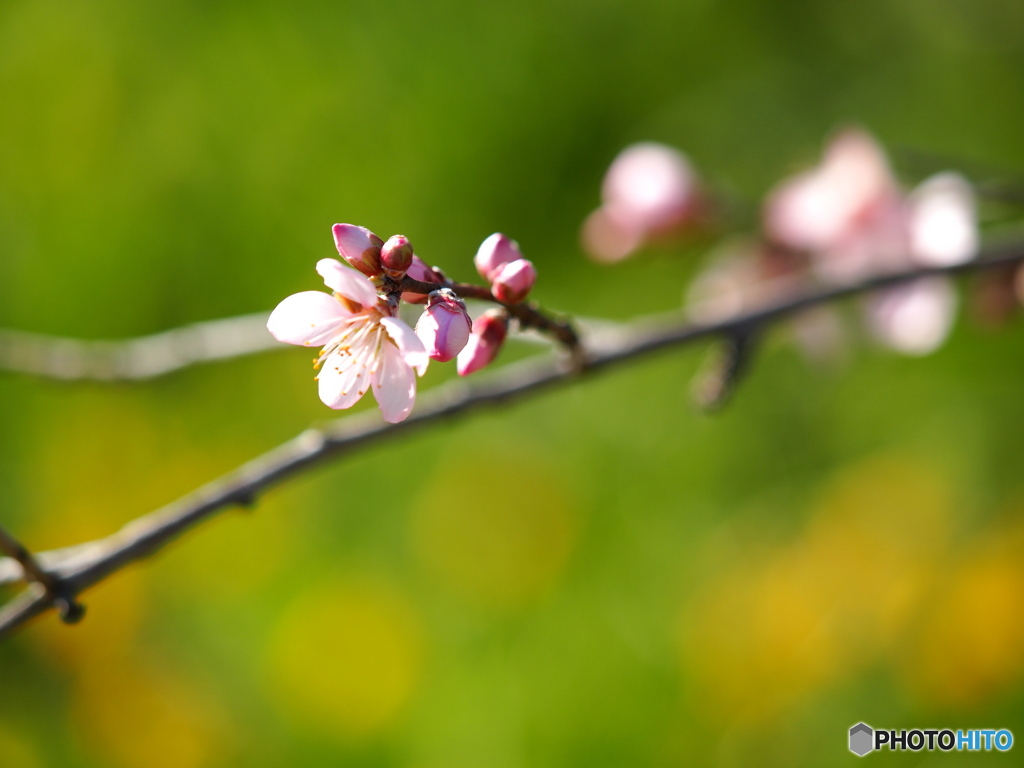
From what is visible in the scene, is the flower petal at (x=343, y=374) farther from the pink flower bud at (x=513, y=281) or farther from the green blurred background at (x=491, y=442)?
the green blurred background at (x=491, y=442)

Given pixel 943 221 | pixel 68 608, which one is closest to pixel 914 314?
pixel 943 221

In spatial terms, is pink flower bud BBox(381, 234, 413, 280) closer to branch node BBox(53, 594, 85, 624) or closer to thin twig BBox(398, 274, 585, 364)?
thin twig BBox(398, 274, 585, 364)

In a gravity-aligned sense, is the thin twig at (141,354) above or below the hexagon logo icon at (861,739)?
above

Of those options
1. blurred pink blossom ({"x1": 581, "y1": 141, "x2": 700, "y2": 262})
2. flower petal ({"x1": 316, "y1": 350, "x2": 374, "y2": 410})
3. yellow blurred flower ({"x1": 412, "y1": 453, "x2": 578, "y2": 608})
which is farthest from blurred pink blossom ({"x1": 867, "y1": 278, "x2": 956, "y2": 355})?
yellow blurred flower ({"x1": 412, "y1": 453, "x2": 578, "y2": 608})

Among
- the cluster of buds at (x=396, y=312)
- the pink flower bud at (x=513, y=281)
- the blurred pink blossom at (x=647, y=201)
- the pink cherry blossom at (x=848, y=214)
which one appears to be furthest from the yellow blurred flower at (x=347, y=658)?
the pink flower bud at (x=513, y=281)

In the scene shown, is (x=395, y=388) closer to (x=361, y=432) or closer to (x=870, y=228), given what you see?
(x=361, y=432)

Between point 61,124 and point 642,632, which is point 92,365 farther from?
point 61,124
